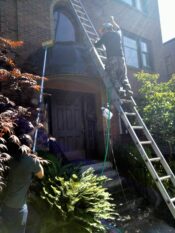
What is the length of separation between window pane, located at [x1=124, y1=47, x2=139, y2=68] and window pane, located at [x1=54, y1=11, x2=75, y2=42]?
10.8 feet

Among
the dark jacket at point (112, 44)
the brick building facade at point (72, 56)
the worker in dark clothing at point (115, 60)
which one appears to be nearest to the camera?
the worker in dark clothing at point (115, 60)

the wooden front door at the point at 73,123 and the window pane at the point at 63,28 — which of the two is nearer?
the wooden front door at the point at 73,123

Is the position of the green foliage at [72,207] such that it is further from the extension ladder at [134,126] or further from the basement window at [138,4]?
the basement window at [138,4]

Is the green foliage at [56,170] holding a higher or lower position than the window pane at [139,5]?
lower

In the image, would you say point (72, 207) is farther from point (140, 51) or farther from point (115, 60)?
point (140, 51)

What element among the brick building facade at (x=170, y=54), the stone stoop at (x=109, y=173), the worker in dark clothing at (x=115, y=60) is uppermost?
the brick building facade at (x=170, y=54)

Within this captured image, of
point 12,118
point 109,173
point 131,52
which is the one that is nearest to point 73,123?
point 109,173

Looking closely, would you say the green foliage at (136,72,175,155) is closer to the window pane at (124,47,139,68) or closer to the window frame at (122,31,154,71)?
the window pane at (124,47,139,68)

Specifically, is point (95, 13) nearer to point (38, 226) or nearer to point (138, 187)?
point (138, 187)

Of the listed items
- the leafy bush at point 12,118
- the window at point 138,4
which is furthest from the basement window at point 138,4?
the leafy bush at point 12,118

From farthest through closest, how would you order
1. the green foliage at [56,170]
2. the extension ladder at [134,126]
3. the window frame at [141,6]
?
1. the window frame at [141,6]
2. the green foliage at [56,170]
3. the extension ladder at [134,126]

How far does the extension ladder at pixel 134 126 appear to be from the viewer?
5.30 m

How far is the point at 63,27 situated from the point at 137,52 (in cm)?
447

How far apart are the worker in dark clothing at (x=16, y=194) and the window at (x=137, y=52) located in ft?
30.5
